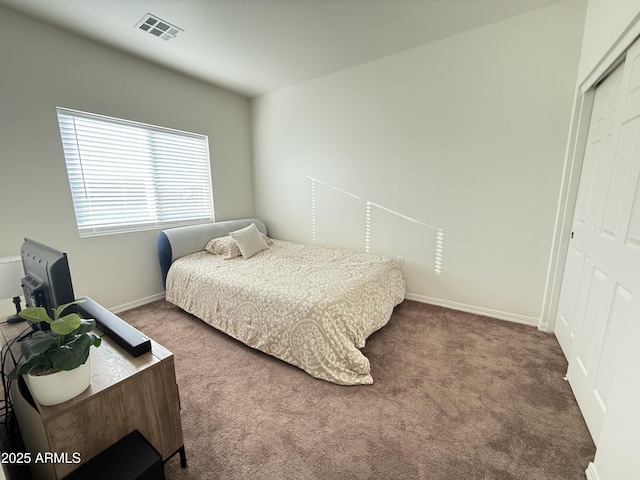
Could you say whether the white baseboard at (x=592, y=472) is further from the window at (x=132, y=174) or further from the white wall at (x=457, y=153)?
the window at (x=132, y=174)

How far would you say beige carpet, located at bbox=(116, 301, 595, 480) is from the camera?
1.26 meters

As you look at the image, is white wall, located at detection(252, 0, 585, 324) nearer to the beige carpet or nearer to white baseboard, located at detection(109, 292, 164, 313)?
the beige carpet

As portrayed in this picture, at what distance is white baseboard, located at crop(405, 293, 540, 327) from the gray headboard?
254 cm

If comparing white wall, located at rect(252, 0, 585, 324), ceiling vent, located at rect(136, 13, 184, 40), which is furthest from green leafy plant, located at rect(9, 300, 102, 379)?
white wall, located at rect(252, 0, 585, 324)

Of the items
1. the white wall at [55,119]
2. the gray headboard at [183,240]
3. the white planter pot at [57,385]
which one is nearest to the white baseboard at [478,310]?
the gray headboard at [183,240]

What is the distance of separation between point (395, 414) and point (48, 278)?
184 centimetres

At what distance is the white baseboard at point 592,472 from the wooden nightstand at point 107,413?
1.83 metres

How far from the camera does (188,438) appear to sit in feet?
4.62

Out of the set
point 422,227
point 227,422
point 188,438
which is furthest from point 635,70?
point 188,438

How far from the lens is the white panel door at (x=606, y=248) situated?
1255 mm

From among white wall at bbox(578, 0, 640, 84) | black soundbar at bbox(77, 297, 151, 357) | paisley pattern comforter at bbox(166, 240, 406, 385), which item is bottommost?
paisley pattern comforter at bbox(166, 240, 406, 385)

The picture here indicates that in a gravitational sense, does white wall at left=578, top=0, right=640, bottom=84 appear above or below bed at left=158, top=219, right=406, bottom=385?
above

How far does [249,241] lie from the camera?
3227 millimetres

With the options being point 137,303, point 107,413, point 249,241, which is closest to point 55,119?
point 137,303
